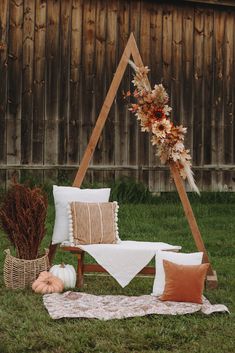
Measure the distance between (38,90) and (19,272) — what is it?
398 cm

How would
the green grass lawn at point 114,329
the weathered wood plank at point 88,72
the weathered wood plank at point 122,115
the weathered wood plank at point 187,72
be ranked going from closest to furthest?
the green grass lawn at point 114,329
the weathered wood plank at point 88,72
the weathered wood plank at point 122,115
the weathered wood plank at point 187,72

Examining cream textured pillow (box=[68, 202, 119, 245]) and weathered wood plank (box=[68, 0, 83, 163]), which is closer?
cream textured pillow (box=[68, 202, 119, 245])

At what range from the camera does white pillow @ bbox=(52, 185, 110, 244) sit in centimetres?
735

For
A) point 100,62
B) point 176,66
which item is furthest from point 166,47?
point 100,62

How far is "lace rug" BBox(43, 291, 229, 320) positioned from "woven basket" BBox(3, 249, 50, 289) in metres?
0.53

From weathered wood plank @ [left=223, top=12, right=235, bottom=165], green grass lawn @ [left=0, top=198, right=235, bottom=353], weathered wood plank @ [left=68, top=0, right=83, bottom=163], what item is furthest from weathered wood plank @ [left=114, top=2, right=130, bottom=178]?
green grass lawn @ [left=0, top=198, right=235, bottom=353]

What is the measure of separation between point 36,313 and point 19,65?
17.0 feet

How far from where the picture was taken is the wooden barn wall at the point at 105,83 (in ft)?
33.8

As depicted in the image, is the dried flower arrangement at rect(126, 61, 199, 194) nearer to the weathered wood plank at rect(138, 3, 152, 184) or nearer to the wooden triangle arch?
the wooden triangle arch

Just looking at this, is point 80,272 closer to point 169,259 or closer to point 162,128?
point 169,259

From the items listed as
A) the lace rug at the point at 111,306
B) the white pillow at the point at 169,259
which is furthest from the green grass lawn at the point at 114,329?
the white pillow at the point at 169,259

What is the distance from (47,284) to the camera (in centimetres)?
669

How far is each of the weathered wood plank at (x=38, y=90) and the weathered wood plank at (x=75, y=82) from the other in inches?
14.9

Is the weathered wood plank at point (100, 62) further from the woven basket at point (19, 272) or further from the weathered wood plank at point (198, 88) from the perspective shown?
the woven basket at point (19, 272)
